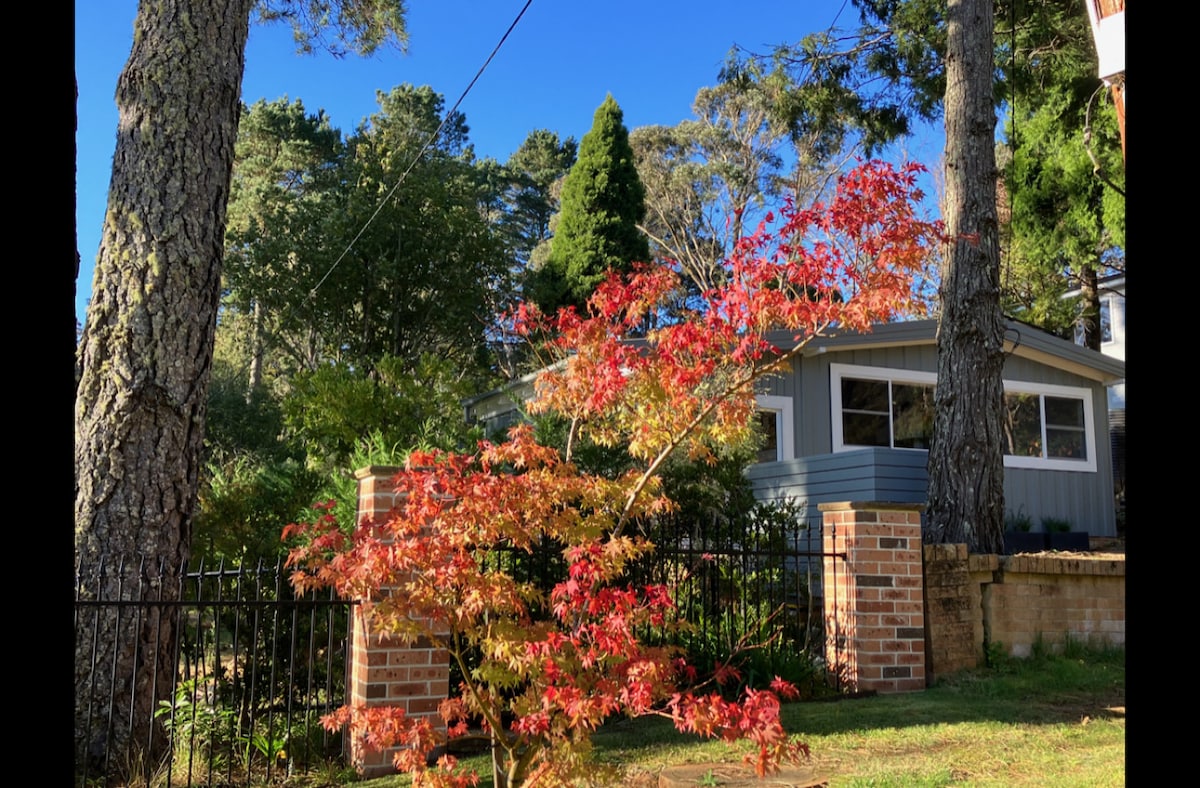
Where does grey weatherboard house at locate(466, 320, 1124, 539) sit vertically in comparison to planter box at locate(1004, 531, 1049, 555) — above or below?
above

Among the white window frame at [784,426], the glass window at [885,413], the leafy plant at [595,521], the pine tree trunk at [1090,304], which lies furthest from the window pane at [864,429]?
the leafy plant at [595,521]

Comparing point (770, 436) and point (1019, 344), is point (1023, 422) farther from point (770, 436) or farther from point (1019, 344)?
point (770, 436)

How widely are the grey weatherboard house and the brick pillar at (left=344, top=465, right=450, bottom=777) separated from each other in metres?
7.22

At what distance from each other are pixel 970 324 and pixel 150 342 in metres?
7.25

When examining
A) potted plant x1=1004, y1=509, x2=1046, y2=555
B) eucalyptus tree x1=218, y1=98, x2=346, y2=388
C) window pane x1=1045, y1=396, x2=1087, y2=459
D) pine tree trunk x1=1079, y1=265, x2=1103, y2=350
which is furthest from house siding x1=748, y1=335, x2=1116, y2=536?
eucalyptus tree x1=218, y1=98, x2=346, y2=388

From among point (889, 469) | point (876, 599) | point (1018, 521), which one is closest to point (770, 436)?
point (889, 469)

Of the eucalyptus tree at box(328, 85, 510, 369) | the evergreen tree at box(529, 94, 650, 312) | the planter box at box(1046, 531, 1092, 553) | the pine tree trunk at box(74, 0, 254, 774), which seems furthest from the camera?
the evergreen tree at box(529, 94, 650, 312)

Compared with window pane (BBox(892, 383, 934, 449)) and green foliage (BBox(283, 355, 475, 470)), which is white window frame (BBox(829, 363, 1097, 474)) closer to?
window pane (BBox(892, 383, 934, 449))

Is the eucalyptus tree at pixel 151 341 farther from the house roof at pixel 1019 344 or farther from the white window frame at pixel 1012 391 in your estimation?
the white window frame at pixel 1012 391

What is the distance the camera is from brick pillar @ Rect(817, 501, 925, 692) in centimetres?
655

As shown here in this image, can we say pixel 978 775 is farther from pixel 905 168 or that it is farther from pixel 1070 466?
pixel 1070 466

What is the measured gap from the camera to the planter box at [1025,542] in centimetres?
1121

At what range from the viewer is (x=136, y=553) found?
5.05 metres
